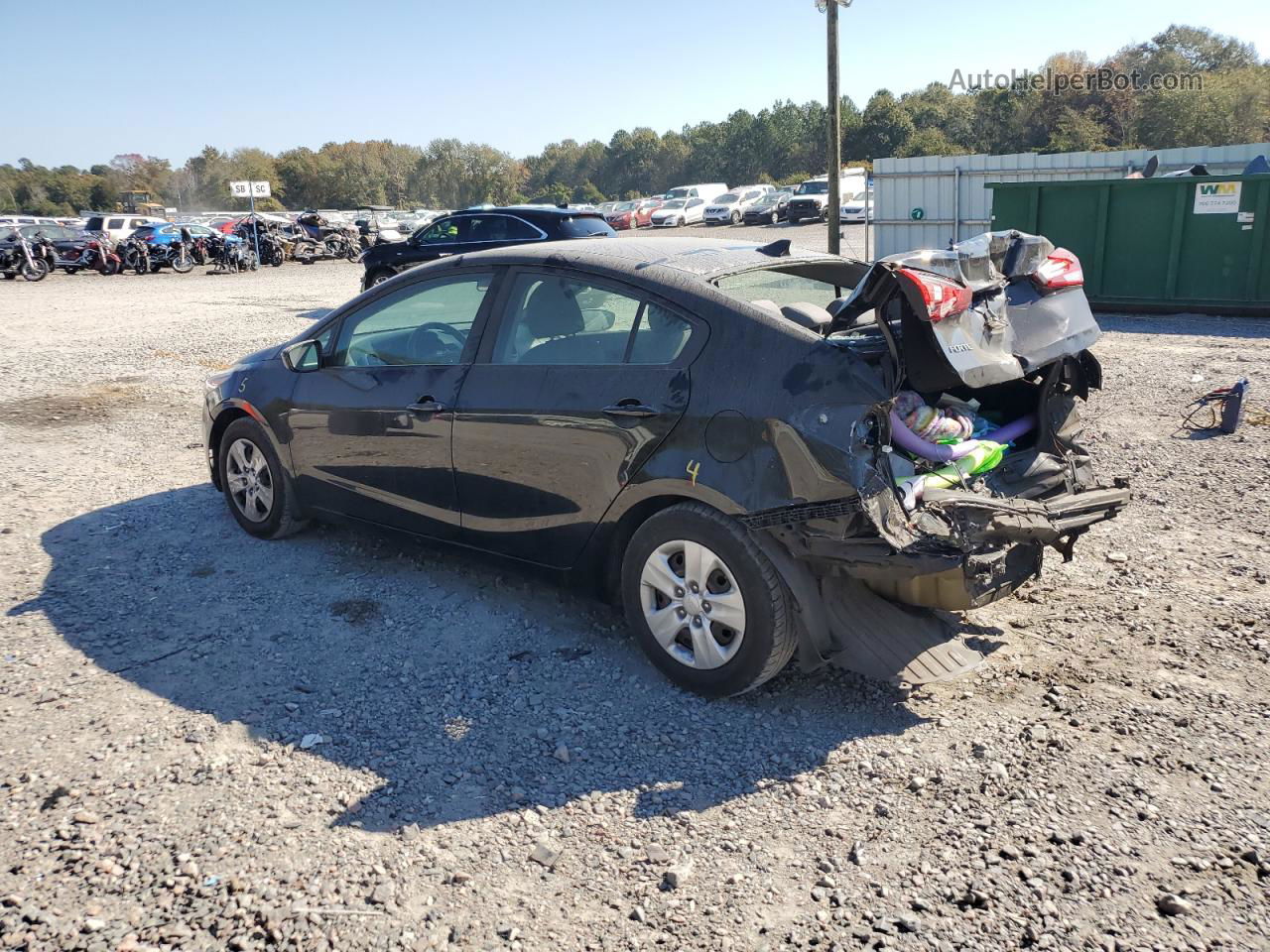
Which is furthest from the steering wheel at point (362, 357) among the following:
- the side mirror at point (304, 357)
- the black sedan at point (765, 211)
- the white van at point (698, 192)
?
the white van at point (698, 192)

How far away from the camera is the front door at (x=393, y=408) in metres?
4.73

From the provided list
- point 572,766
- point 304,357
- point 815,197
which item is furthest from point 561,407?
point 815,197

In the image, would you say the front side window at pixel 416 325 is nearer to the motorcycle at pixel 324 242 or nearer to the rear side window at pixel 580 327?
the rear side window at pixel 580 327

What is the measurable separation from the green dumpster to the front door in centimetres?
1118

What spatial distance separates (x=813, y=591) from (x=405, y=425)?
7.24ft

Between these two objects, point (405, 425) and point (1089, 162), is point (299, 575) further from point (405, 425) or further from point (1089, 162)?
point (1089, 162)

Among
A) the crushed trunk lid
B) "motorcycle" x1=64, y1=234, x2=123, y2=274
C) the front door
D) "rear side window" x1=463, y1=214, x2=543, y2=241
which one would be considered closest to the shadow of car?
the front door

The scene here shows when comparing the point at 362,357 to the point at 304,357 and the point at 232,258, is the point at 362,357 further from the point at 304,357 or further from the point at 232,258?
the point at 232,258

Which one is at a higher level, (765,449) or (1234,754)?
(765,449)

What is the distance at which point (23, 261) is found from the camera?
79.9 feet

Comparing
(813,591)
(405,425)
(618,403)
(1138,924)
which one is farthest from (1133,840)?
(405,425)

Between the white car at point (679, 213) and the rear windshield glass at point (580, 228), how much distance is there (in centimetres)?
2931

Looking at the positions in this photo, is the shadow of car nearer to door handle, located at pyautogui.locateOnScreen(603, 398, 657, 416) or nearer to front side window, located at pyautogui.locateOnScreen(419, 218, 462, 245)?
door handle, located at pyautogui.locateOnScreen(603, 398, 657, 416)

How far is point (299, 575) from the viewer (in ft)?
17.4
